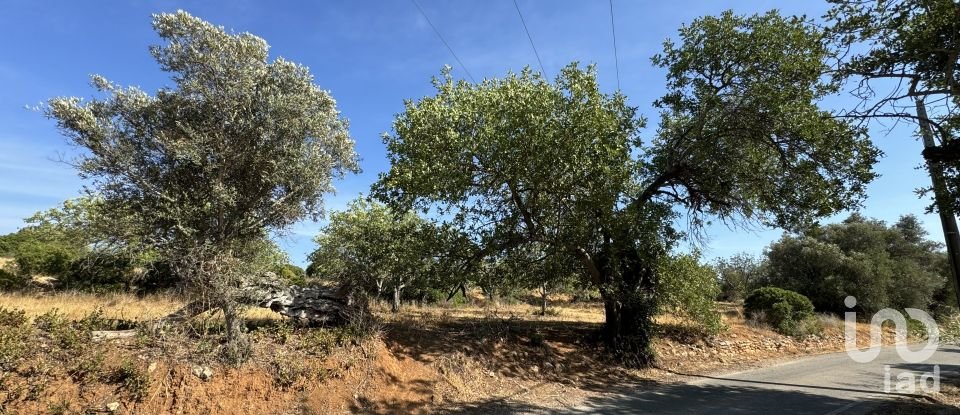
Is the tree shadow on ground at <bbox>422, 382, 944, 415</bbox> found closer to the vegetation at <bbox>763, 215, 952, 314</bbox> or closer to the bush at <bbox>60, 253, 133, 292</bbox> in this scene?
the bush at <bbox>60, 253, 133, 292</bbox>

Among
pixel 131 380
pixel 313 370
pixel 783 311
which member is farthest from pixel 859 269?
pixel 131 380

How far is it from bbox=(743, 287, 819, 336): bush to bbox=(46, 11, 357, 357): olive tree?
22763 millimetres

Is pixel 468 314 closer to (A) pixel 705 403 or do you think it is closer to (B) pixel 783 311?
(A) pixel 705 403

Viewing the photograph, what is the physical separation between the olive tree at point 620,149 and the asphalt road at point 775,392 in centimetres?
329

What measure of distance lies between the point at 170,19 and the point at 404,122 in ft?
16.1

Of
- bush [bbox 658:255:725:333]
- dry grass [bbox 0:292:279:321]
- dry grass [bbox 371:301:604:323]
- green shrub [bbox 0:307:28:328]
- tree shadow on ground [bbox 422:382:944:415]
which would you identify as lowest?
tree shadow on ground [bbox 422:382:944:415]

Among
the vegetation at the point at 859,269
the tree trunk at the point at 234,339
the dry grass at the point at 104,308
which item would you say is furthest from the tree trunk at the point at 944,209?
the vegetation at the point at 859,269

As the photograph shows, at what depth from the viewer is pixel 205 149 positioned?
8508mm

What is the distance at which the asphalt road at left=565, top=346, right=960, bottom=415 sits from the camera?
9.65 metres

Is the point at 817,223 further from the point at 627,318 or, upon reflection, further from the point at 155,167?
the point at 155,167

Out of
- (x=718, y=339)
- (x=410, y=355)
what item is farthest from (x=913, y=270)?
(x=410, y=355)

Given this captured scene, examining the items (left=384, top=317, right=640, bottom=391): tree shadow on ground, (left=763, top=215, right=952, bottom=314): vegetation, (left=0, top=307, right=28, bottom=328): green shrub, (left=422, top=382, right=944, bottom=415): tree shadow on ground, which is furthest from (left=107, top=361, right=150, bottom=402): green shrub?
(left=763, top=215, right=952, bottom=314): vegetation

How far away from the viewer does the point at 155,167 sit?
863 cm

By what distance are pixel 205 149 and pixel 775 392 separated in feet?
45.7
